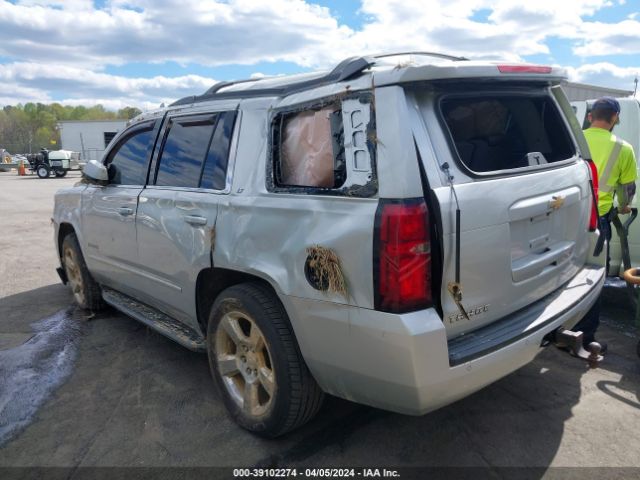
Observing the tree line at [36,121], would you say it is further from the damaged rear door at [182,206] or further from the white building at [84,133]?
the damaged rear door at [182,206]

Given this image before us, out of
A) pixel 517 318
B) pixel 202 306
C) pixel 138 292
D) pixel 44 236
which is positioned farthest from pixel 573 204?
pixel 44 236

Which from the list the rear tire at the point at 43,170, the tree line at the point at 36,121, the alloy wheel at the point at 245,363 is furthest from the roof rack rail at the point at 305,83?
the tree line at the point at 36,121

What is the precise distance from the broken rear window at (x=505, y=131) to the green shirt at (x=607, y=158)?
1024 mm

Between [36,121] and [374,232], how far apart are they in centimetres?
12080

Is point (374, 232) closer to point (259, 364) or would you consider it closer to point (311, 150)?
point (311, 150)

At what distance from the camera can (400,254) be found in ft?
7.06

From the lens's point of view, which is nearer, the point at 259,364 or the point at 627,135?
the point at 259,364

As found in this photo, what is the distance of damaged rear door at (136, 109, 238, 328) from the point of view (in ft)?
10.3

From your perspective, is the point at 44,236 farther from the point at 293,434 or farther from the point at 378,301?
the point at 378,301

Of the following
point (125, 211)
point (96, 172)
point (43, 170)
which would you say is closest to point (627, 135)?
point (125, 211)

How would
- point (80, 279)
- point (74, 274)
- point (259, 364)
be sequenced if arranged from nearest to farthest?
point (259, 364) → point (80, 279) → point (74, 274)

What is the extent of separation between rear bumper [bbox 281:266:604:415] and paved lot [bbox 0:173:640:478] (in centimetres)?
57

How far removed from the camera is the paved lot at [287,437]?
276 centimetres

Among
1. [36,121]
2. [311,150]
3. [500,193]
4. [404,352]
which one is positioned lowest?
[404,352]
